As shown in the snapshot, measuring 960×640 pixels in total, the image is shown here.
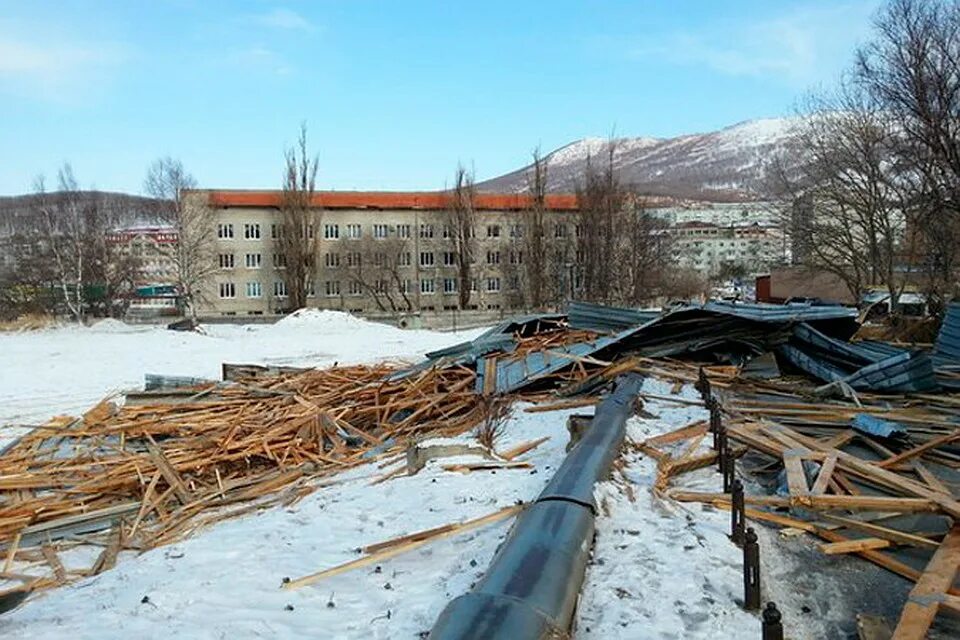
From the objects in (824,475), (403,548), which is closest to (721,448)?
(824,475)

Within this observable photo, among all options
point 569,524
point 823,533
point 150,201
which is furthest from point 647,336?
point 150,201

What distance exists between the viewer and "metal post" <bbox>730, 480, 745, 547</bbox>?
12.8ft

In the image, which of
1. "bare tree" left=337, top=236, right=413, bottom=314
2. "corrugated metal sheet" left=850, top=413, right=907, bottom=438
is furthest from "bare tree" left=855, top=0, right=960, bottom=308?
"bare tree" left=337, top=236, right=413, bottom=314

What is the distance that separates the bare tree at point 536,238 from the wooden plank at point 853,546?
39.2 m

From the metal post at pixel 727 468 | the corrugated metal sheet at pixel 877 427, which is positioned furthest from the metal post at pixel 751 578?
the corrugated metal sheet at pixel 877 427

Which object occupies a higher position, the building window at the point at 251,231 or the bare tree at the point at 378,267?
the building window at the point at 251,231

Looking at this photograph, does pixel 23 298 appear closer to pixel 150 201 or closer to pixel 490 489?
pixel 150 201

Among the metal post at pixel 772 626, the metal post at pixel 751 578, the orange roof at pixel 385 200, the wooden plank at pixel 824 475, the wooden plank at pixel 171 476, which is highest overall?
the orange roof at pixel 385 200

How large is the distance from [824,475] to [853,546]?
1.13m

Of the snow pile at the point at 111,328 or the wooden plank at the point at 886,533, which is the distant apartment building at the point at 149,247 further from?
the wooden plank at the point at 886,533

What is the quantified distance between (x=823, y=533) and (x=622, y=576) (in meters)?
1.52

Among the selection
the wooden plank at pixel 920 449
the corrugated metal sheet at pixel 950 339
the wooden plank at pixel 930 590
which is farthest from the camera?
the corrugated metal sheet at pixel 950 339

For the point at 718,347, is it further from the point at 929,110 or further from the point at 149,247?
the point at 149,247

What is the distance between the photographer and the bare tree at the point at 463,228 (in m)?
51.6
